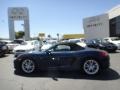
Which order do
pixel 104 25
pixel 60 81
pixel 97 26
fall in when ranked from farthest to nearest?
pixel 97 26 → pixel 104 25 → pixel 60 81

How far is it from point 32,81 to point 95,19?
4327cm

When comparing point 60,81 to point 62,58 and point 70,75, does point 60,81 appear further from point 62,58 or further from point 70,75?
point 62,58

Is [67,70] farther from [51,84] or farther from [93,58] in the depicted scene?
[51,84]

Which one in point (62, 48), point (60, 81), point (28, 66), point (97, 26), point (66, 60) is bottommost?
point (60, 81)

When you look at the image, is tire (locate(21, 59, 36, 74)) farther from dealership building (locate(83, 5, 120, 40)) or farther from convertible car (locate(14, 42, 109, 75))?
dealership building (locate(83, 5, 120, 40))

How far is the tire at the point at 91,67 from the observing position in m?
9.41

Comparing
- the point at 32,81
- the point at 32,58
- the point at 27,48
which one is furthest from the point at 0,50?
the point at 32,81

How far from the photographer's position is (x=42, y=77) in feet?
30.0

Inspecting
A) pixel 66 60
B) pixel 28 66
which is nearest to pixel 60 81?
pixel 66 60

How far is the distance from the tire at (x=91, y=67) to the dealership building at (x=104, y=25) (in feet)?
120

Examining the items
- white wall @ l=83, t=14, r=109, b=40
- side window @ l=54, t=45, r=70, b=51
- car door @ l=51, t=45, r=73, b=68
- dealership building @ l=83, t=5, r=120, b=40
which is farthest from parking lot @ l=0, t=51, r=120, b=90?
white wall @ l=83, t=14, r=109, b=40

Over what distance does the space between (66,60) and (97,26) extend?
41.2 meters

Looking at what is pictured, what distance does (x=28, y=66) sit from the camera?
991 centimetres

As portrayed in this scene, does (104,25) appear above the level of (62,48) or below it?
above
